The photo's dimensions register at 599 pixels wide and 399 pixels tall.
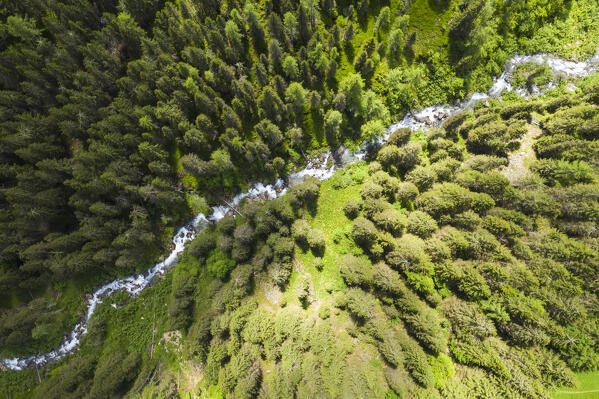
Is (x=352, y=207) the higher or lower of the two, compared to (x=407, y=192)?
lower

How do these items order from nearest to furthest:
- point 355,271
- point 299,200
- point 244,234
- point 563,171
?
point 563,171, point 355,271, point 244,234, point 299,200

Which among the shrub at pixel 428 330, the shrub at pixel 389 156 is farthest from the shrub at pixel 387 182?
the shrub at pixel 428 330

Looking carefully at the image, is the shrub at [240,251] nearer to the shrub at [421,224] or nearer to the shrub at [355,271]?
the shrub at [355,271]

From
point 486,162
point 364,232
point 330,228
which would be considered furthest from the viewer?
point 330,228

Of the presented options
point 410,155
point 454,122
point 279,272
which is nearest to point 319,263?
point 279,272

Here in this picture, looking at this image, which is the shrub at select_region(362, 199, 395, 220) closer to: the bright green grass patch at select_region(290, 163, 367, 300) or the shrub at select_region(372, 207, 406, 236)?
the shrub at select_region(372, 207, 406, 236)

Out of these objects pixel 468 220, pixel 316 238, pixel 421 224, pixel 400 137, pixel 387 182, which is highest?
pixel 400 137

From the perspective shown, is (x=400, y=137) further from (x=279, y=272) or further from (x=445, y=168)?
(x=279, y=272)

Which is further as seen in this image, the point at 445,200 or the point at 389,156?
the point at 389,156
